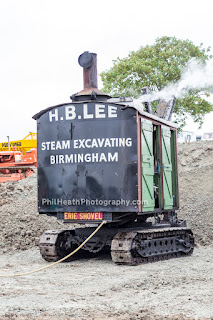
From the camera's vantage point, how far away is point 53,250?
11.1m

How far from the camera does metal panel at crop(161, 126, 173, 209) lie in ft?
39.8

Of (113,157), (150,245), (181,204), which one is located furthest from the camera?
(181,204)

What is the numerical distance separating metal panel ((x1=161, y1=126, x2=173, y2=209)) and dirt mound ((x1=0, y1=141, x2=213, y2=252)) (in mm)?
2453

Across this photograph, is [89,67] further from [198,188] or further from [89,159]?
[198,188]

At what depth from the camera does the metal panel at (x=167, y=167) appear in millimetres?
12125

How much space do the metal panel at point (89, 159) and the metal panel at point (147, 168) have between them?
0.29 m

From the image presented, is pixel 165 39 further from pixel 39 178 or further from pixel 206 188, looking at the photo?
pixel 39 178

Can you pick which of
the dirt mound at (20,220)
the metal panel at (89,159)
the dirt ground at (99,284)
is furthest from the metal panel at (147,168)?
the dirt mound at (20,220)

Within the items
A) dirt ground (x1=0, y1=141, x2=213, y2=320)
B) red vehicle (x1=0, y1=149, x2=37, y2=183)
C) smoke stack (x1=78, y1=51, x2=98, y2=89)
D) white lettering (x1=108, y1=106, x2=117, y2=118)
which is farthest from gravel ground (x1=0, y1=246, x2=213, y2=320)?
red vehicle (x1=0, y1=149, x2=37, y2=183)

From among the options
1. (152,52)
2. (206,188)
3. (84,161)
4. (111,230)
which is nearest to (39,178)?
(84,161)

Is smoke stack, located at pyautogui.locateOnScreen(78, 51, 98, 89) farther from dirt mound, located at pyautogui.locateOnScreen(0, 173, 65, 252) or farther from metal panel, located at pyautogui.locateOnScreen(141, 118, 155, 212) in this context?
dirt mound, located at pyautogui.locateOnScreen(0, 173, 65, 252)

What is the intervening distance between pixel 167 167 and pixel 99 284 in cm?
476

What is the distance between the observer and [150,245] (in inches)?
436

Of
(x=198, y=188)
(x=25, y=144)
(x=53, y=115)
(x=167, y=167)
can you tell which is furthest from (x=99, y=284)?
(x=25, y=144)
